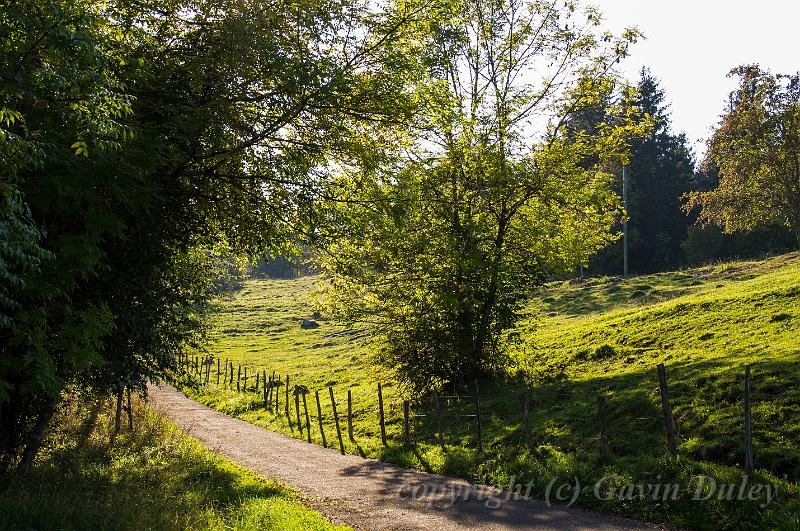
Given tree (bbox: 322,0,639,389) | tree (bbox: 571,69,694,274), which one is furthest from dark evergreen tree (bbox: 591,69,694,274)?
tree (bbox: 322,0,639,389)

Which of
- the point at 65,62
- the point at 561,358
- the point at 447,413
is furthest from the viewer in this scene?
the point at 561,358

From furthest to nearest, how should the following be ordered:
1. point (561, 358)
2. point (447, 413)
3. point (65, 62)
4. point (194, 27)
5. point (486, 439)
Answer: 1. point (561, 358)
2. point (447, 413)
3. point (486, 439)
4. point (194, 27)
5. point (65, 62)

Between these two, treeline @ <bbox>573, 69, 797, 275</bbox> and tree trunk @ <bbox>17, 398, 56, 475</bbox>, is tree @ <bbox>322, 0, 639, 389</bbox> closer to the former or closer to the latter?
tree trunk @ <bbox>17, 398, 56, 475</bbox>

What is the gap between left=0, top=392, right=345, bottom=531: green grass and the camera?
10414mm

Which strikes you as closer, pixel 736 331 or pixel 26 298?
pixel 26 298

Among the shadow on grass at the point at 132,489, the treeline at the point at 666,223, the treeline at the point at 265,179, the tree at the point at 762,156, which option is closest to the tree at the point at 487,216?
the treeline at the point at 265,179

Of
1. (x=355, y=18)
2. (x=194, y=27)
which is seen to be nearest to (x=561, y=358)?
(x=355, y=18)

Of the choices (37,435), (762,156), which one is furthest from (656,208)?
(37,435)

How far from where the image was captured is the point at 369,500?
14.3m

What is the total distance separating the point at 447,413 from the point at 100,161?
1634 centimetres

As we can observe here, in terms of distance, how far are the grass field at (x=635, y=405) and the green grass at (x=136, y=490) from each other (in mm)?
4473

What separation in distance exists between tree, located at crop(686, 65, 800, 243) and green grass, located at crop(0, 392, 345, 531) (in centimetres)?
4102

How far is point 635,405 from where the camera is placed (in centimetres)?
1780

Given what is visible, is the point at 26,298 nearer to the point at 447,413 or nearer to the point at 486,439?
the point at 486,439
